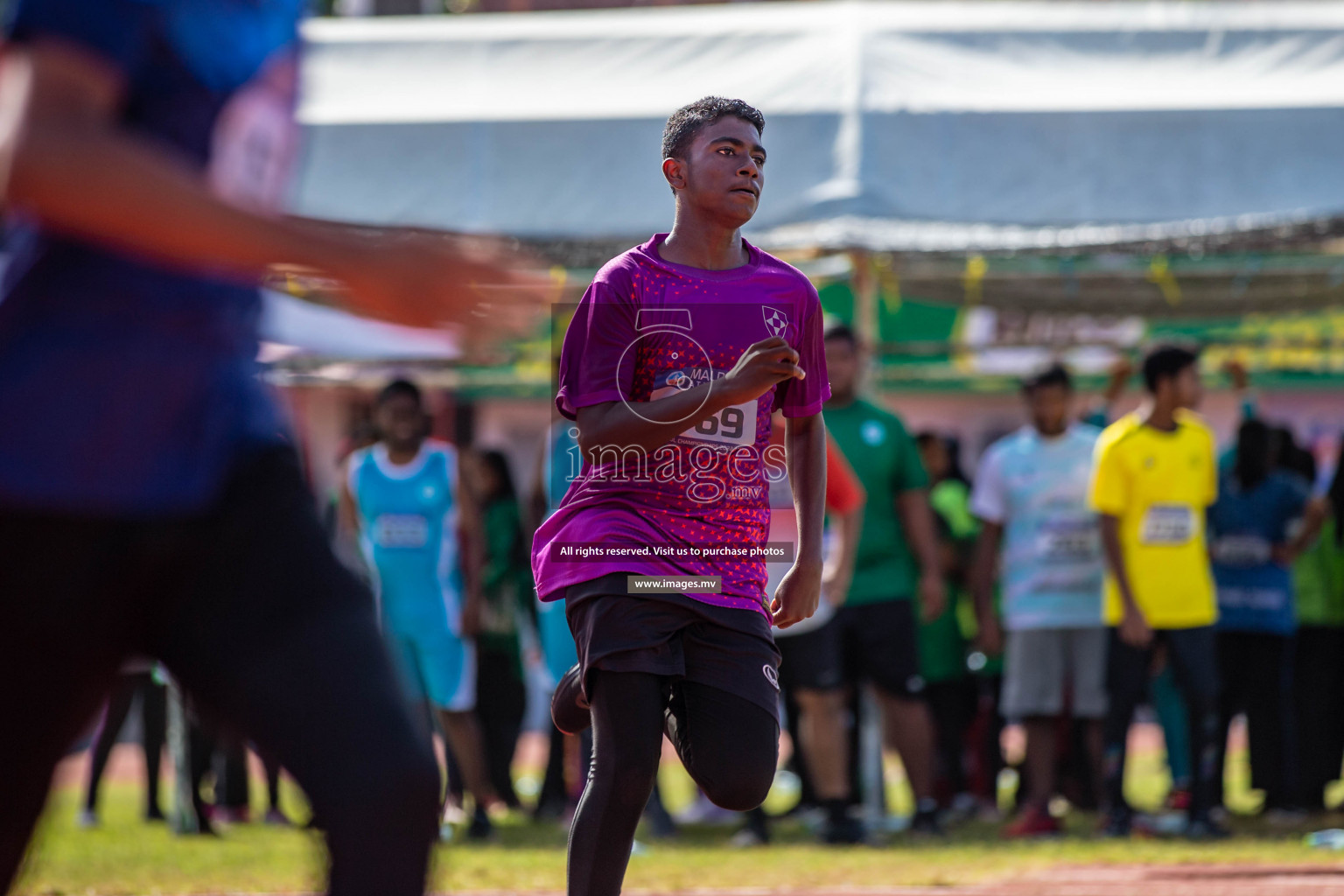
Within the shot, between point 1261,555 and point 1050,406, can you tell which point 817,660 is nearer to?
point 1050,406

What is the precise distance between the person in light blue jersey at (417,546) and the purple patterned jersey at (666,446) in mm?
4773

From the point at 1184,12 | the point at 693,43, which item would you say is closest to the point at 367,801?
the point at 693,43

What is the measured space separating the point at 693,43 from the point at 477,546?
343 cm

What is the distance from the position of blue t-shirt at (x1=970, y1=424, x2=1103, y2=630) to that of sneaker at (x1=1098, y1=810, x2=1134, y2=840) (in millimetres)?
1043

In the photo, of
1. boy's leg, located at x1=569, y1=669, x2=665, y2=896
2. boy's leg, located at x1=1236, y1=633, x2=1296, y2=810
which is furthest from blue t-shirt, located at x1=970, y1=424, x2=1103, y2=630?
boy's leg, located at x1=569, y1=669, x2=665, y2=896

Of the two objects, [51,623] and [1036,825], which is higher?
[51,623]

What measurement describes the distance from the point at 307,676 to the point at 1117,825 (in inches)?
263

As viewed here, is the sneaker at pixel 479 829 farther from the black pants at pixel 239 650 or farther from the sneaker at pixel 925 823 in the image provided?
the black pants at pixel 239 650

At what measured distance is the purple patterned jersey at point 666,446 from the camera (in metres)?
3.91

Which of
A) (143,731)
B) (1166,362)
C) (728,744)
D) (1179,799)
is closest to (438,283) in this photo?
(728,744)

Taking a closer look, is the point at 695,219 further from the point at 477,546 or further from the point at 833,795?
the point at 477,546

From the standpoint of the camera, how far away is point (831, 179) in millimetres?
9211

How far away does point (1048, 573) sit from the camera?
8.71m

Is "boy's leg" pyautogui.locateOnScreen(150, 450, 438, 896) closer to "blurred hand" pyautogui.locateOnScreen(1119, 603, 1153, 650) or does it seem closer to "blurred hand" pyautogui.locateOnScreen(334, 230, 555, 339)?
"blurred hand" pyautogui.locateOnScreen(334, 230, 555, 339)
